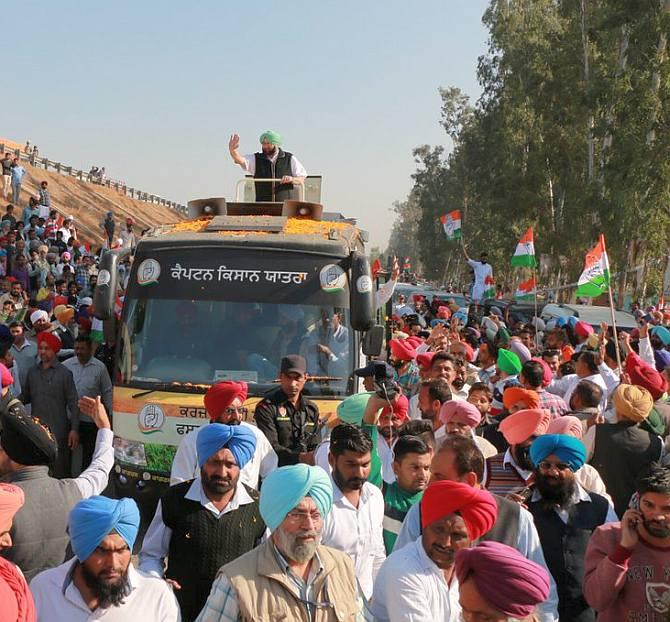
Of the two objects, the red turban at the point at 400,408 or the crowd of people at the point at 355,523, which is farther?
the red turban at the point at 400,408

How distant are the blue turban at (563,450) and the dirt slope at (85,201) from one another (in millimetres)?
37471

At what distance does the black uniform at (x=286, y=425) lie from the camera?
21.9 ft

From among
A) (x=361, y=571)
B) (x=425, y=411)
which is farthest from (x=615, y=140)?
(x=361, y=571)

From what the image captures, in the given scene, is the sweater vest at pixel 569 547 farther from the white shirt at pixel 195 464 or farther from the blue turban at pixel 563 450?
the white shirt at pixel 195 464

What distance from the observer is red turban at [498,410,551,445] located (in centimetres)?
550

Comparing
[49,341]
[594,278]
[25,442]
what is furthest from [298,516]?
[594,278]

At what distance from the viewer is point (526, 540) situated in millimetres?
4273

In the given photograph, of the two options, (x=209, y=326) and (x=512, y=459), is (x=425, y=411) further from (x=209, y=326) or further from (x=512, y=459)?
(x=209, y=326)

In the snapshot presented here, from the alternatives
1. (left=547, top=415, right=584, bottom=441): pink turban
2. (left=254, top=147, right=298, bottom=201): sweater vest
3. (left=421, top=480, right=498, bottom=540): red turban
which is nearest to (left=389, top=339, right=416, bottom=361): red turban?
(left=254, top=147, right=298, bottom=201): sweater vest

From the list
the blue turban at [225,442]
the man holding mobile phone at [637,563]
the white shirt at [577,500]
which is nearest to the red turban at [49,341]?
the blue turban at [225,442]

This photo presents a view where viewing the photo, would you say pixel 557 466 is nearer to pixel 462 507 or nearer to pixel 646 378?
pixel 462 507

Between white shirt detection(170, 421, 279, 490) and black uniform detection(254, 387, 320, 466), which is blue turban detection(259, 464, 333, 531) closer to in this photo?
white shirt detection(170, 421, 279, 490)

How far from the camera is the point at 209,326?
27.5 ft

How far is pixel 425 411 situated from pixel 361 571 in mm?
2659
